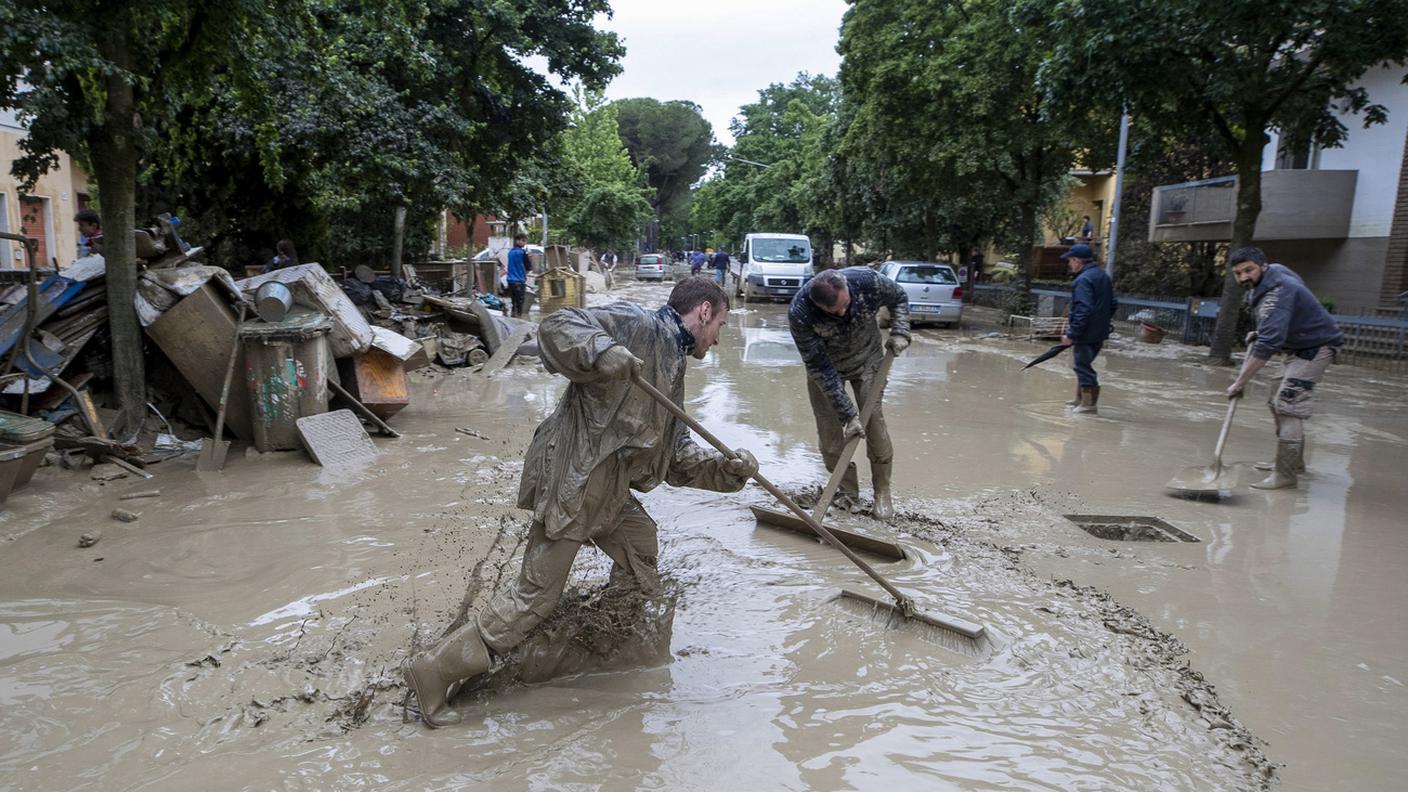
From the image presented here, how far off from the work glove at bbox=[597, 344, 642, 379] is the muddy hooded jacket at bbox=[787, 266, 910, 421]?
96.2 inches

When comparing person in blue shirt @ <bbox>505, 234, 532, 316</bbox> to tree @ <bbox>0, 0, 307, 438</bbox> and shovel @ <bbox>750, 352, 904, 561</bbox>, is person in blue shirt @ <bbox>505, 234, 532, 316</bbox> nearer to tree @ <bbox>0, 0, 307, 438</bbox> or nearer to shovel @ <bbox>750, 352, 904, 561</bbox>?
tree @ <bbox>0, 0, 307, 438</bbox>

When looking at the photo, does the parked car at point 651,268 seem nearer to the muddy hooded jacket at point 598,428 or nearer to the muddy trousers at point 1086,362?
the muddy trousers at point 1086,362

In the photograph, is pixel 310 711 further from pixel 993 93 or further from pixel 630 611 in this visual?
pixel 993 93

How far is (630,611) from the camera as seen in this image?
3.43m

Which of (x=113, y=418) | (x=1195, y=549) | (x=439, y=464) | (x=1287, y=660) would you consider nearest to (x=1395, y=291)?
(x=1195, y=549)

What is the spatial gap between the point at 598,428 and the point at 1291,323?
5367mm

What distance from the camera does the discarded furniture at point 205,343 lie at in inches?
256

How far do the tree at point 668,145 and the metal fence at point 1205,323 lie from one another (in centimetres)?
5843

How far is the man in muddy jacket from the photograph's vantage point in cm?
290

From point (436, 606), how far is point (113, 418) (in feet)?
13.1

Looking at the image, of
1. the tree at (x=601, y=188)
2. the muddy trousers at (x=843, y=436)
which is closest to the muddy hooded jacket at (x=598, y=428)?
the muddy trousers at (x=843, y=436)

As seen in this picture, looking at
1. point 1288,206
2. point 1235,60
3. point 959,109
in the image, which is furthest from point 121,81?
point 1288,206

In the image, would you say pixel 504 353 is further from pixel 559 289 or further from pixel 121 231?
pixel 559 289

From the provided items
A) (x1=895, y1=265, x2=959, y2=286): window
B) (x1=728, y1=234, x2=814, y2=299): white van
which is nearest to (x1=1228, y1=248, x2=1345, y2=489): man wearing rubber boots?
(x1=895, y1=265, x2=959, y2=286): window
